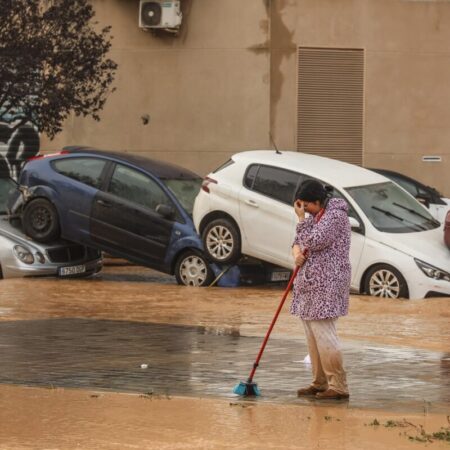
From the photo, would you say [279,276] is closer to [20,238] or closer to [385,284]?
[385,284]

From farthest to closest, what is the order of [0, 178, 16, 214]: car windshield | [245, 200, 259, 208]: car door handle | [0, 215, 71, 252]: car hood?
[0, 178, 16, 214]: car windshield < [0, 215, 71, 252]: car hood < [245, 200, 259, 208]: car door handle

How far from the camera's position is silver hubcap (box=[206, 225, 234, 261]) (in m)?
19.3

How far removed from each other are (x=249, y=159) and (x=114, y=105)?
1234 centimetres

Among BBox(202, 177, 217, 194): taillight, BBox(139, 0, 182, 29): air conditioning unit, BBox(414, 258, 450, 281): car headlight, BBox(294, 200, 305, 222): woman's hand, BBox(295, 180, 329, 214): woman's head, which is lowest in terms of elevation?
BBox(414, 258, 450, 281): car headlight

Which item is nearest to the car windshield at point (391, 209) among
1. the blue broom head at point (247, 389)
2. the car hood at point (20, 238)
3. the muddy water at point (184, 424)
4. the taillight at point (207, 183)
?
the taillight at point (207, 183)

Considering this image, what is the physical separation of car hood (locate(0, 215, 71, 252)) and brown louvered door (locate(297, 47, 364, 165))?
1156cm

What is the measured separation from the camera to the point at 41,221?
2058cm

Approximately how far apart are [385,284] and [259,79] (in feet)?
44.9

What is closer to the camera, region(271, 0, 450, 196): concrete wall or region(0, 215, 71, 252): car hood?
region(0, 215, 71, 252): car hood

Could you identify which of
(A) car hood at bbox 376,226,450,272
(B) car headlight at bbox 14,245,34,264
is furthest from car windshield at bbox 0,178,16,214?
(A) car hood at bbox 376,226,450,272

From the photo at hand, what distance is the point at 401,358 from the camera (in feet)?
40.4

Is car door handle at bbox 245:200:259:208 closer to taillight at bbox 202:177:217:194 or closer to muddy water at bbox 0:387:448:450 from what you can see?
taillight at bbox 202:177:217:194

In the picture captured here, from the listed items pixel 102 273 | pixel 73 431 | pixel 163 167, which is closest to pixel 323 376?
pixel 73 431

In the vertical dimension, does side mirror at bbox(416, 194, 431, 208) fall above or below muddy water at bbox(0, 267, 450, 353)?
above
